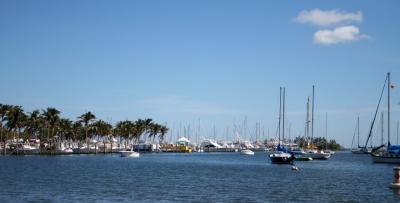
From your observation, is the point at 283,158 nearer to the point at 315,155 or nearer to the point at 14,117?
the point at 315,155

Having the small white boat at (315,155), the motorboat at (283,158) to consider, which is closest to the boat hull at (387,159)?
the small white boat at (315,155)

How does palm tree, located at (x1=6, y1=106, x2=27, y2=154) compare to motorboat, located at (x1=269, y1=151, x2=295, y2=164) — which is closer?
motorboat, located at (x1=269, y1=151, x2=295, y2=164)

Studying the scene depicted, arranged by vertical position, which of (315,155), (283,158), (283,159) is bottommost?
(315,155)

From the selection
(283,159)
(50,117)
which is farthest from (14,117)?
(283,159)

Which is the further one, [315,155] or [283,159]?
[315,155]

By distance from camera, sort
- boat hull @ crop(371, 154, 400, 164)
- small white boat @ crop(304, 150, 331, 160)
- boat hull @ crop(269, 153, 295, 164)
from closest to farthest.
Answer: boat hull @ crop(269, 153, 295, 164) → boat hull @ crop(371, 154, 400, 164) → small white boat @ crop(304, 150, 331, 160)

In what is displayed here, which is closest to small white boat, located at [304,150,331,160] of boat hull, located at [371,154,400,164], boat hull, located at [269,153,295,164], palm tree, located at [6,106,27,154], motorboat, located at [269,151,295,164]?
boat hull, located at [371,154,400,164]

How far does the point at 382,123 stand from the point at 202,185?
442 ft

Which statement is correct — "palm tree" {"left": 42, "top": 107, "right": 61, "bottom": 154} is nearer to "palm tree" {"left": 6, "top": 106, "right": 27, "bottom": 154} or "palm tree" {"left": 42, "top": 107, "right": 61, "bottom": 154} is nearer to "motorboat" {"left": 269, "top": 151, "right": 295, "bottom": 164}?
"palm tree" {"left": 6, "top": 106, "right": 27, "bottom": 154}

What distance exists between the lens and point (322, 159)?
13975 cm

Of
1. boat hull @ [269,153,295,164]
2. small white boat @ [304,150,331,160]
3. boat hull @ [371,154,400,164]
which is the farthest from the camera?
small white boat @ [304,150,331,160]

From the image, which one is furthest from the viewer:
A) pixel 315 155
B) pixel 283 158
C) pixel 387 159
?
pixel 315 155

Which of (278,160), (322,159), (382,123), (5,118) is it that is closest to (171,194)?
(278,160)

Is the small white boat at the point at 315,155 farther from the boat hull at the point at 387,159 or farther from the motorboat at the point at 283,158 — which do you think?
the motorboat at the point at 283,158
